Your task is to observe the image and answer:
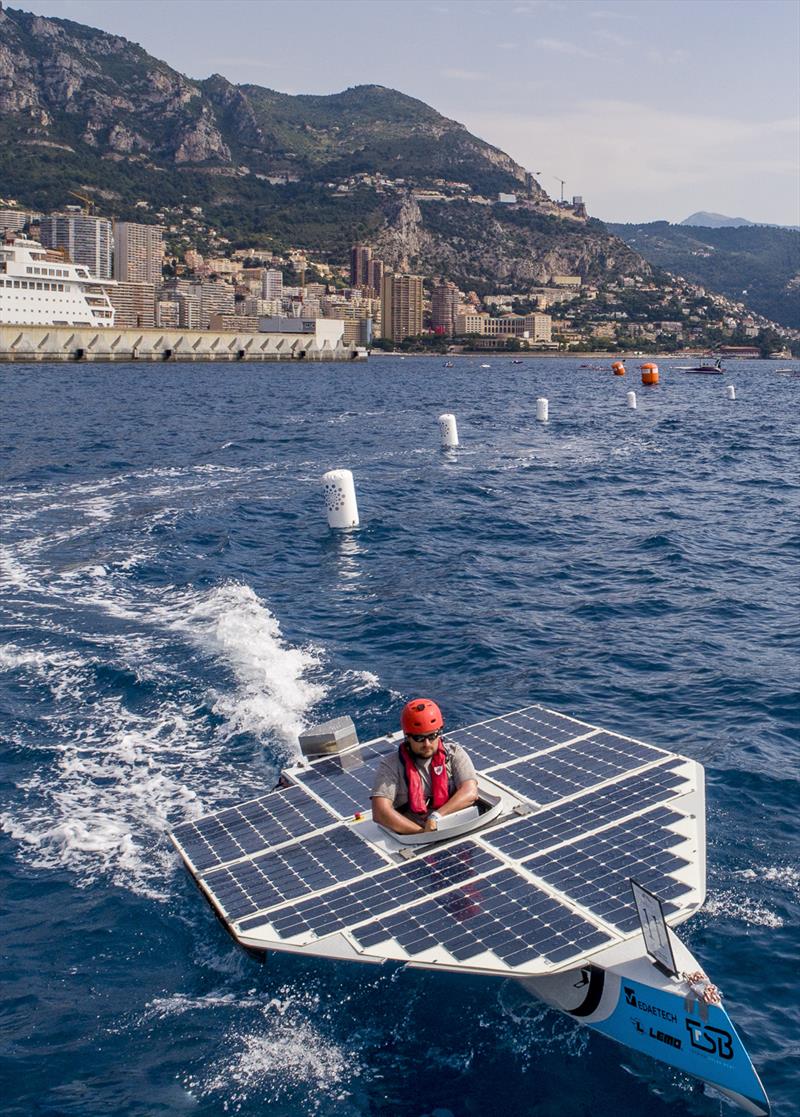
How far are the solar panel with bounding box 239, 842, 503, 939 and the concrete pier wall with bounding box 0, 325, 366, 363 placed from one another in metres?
148

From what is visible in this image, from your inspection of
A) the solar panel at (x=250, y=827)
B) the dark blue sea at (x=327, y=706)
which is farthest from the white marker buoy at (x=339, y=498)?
the solar panel at (x=250, y=827)

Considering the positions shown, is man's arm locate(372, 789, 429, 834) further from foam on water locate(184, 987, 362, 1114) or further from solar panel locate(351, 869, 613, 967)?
foam on water locate(184, 987, 362, 1114)

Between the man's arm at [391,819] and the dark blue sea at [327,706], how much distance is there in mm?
1517

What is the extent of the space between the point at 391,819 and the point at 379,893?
35.8 inches

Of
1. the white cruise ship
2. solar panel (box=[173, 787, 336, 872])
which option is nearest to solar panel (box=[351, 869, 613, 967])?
solar panel (box=[173, 787, 336, 872])

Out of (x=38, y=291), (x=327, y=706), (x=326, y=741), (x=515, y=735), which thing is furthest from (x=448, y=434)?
(x=38, y=291)

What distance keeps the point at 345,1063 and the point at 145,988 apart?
2468 mm

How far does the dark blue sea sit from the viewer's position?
10.2 meters

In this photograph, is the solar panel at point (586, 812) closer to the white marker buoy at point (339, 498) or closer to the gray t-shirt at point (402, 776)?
the gray t-shirt at point (402, 776)

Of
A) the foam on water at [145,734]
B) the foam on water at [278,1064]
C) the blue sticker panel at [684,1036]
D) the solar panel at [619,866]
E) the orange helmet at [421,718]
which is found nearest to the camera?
the blue sticker panel at [684,1036]

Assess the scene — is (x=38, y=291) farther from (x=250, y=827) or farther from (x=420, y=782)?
(x=420, y=782)

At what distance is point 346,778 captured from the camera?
1404cm

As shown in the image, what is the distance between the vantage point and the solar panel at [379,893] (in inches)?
426

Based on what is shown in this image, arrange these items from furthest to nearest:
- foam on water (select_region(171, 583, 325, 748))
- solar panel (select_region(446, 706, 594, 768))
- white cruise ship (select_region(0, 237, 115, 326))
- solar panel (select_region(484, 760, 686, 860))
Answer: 1. white cruise ship (select_region(0, 237, 115, 326))
2. foam on water (select_region(171, 583, 325, 748))
3. solar panel (select_region(446, 706, 594, 768))
4. solar panel (select_region(484, 760, 686, 860))
